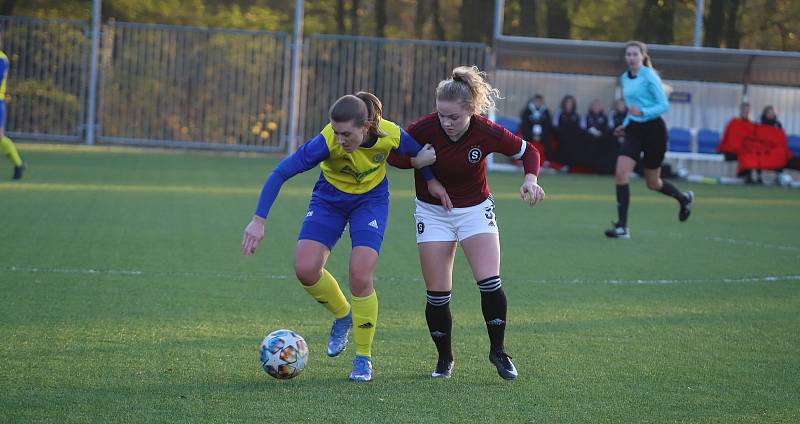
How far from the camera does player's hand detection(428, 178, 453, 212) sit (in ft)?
19.2

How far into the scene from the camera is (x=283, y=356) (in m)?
5.54

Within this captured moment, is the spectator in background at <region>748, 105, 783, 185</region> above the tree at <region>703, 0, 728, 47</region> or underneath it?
underneath

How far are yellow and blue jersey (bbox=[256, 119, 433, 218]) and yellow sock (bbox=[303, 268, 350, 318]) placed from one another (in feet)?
1.48

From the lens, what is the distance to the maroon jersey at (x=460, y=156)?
19.5ft

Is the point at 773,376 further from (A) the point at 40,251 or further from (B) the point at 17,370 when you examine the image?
(A) the point at 40,251

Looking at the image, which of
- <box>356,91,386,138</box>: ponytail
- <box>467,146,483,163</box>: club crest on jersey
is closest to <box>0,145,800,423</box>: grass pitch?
<box>467,146,483,163</box>: club crest on jersey

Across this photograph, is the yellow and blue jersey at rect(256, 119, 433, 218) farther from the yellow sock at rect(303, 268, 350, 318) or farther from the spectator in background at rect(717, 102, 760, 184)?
the spectator in background at rect(717, 102, 760, 184)

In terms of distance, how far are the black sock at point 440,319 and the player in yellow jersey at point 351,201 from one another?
0.30m

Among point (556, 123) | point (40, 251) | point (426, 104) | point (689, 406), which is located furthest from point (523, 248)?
point (426, 104)

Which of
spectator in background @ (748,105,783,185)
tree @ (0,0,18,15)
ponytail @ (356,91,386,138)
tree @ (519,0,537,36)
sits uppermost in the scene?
tree @ (519,0,537,36)

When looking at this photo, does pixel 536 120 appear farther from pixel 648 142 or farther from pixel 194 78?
pixel 648 142

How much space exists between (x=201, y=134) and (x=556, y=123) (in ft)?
26.1

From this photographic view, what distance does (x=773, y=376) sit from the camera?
235 inches

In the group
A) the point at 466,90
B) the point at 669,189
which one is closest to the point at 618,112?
the point at 669,189
